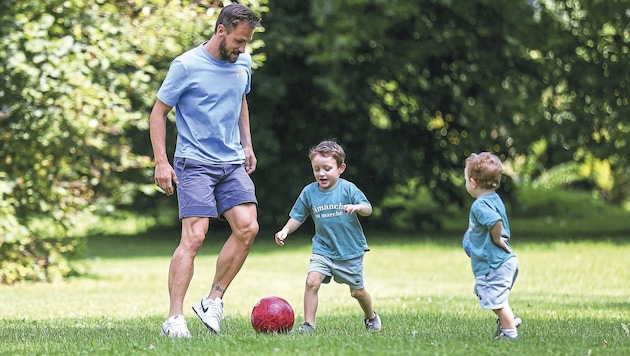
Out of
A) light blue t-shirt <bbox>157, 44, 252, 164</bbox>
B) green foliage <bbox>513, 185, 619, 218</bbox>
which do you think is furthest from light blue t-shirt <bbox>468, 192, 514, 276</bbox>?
green foliage <bbox>513, 185, 619, 218</bbox>

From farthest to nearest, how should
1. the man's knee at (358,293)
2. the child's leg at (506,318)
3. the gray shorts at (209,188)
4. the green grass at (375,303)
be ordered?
the man's knee at (358,293) < the gray shorts at (209,188) < the child's leg at (506,318) < the green grass at (375,303)

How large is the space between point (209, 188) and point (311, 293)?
1072mm

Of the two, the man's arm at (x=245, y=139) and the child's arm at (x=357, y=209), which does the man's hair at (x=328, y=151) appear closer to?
the child's arm at (x=357, y=209)

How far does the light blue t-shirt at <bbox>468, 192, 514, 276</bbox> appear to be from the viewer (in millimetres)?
6742

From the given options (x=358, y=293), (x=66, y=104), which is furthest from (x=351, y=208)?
(x=66, y=104)

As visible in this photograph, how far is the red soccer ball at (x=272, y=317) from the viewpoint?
7254 millimetres

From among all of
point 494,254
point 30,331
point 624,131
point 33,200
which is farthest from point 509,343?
point 624,131

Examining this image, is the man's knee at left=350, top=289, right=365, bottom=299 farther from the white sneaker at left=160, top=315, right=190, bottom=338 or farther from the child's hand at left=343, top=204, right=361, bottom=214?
the white sneaker at left=160, top=315, right=190, bottom=338

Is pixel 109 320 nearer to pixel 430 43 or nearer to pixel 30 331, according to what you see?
pixel 30 331

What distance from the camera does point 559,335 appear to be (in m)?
7.13

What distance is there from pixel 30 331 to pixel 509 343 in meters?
3.56

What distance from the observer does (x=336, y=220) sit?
24.8 ft

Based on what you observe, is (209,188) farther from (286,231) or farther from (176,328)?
(176,328)

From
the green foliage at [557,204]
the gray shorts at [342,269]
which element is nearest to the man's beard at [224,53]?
the gray shorts at [342,269]
